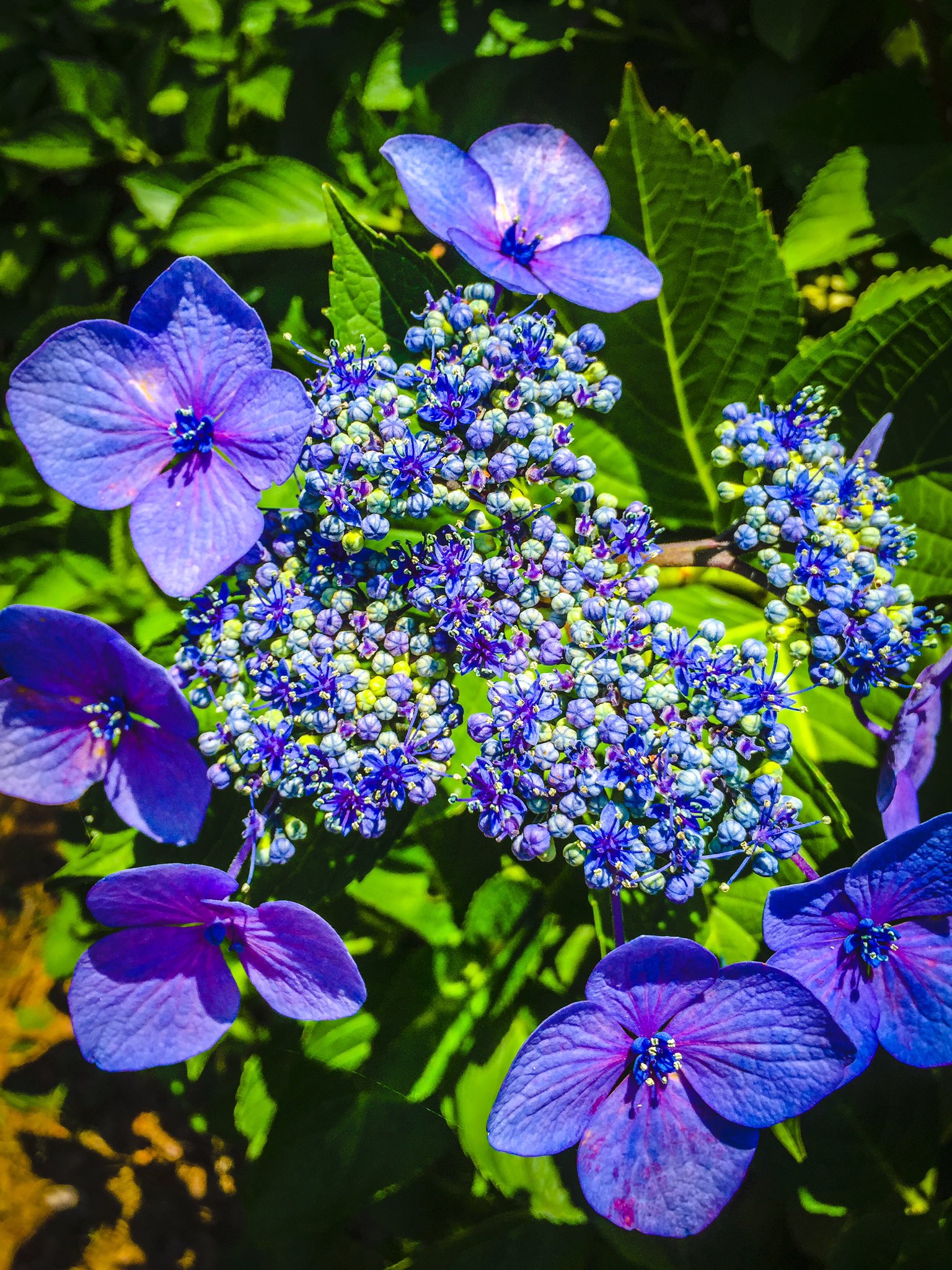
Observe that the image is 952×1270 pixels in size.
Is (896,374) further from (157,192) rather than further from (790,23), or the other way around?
(157,192)

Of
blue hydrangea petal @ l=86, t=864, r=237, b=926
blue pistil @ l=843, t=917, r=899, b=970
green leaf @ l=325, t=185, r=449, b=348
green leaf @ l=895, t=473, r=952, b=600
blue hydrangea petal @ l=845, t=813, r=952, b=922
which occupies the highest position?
green leaf @ l=325, t=185, r=449, b=348

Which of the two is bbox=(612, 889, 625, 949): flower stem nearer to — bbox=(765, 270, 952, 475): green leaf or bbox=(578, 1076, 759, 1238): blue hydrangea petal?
bbox=(578, 1076, 759, 1238): blue hydrangea petal

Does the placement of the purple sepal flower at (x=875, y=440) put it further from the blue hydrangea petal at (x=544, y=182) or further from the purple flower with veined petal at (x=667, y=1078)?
the purple flower with veined petal at (x=667, y=1078)

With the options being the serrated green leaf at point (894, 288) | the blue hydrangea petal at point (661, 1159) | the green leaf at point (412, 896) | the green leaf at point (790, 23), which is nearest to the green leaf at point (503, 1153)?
the green leaf at point (412, 896)

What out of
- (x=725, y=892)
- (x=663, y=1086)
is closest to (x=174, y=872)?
(x=663, y=1086)

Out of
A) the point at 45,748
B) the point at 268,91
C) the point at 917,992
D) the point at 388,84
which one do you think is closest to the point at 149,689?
the point at 45,748

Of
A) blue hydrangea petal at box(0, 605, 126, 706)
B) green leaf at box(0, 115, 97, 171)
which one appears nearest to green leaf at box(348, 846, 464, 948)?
blue hydrangea petal at box(0, 605, 126, 706)

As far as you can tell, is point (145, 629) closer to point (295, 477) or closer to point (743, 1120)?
point (295, 477)

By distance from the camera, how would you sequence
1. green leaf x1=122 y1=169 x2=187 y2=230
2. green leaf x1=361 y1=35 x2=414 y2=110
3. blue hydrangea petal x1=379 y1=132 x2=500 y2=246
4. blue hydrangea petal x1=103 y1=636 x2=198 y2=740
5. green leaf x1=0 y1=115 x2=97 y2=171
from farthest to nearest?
green leaf x1=0 y1=115 x2=97 y2=171
green leaf x1=122 y1=169 x2=187 y2=230
green leaf x1=361 y1=35 x2=414 y2=110
blue hydrangea petal x1=379 y1=132 x2=500 y2=246
blue hydrangea petal x1=103 y1=636 x2=198 y2=740
